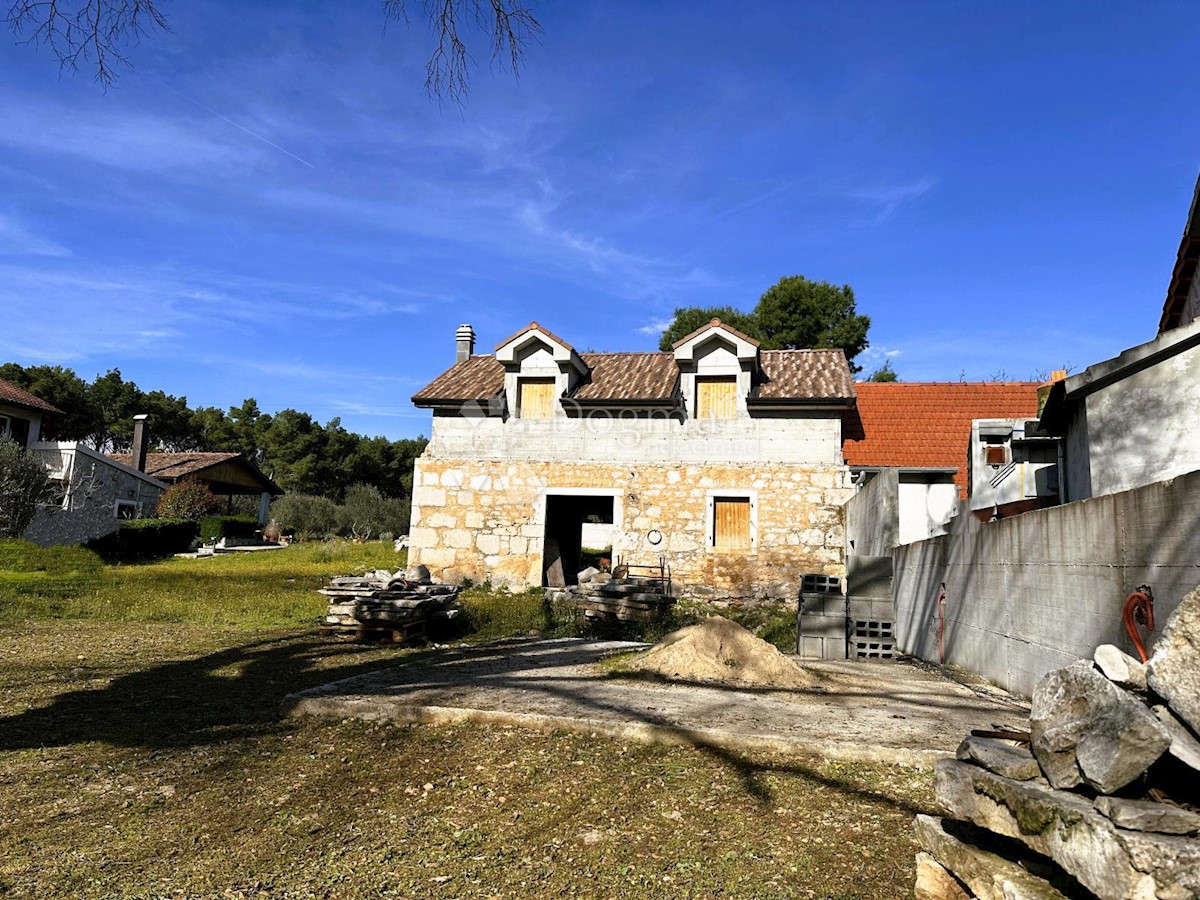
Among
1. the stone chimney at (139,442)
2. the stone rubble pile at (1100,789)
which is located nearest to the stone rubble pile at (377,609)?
the stone rubble pile at (1100,789)

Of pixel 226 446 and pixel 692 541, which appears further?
pixel 226 446

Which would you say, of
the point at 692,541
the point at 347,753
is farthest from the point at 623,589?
the point at 347,753

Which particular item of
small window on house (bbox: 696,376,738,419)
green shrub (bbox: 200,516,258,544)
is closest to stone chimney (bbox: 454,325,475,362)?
small window on house (bbox: 696,376,738,419)

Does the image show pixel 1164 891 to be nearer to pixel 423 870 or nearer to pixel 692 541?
pixel 423 870

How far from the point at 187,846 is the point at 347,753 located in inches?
56.1

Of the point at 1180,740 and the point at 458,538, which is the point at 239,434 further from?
the point at 1180,740

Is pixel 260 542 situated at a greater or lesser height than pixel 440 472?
lesser

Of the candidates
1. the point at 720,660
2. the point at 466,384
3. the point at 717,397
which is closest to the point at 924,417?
the point at 717,397

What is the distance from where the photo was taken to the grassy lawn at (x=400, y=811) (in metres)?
3.16

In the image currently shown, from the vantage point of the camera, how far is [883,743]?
457 centimetres

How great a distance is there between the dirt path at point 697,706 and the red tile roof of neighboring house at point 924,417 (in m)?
9.87

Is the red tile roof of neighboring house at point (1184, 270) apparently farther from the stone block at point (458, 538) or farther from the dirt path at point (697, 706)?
the stone block at point (458, 538)

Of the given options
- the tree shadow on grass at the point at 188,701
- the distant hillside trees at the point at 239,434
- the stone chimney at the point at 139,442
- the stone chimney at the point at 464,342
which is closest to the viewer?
the tree shadow on grass at the point at 188,701

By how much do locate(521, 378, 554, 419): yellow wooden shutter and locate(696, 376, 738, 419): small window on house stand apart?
3.54 m
